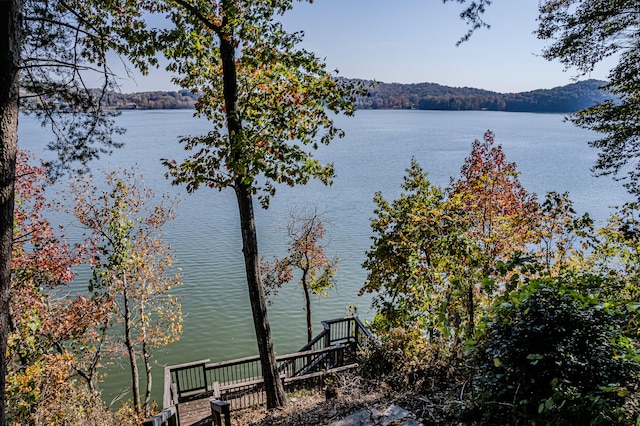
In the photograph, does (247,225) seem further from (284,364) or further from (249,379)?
(284,364)

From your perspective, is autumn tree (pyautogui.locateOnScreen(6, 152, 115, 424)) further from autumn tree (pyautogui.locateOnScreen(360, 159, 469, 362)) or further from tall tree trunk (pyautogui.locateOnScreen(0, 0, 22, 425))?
autumn tree (pyautogui.locateOnScreen(360, 159, 469, 362))

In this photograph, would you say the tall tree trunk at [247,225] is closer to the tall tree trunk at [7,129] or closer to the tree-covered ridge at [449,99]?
the tall tree trunk at [7,129]

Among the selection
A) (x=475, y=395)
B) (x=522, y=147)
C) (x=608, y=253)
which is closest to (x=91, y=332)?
(x=475, y=395)

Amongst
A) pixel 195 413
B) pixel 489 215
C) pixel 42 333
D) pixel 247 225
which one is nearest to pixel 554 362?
pixel 247 225

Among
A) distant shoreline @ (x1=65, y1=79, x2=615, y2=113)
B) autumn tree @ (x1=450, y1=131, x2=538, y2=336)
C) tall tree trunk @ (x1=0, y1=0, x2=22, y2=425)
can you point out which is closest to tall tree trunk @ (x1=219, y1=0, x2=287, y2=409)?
tall tree trunk @ (x1=0, y1=0, x2=22, y2=425)

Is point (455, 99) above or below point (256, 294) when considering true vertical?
above

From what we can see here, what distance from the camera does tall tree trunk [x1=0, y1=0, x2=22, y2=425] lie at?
11.6ft

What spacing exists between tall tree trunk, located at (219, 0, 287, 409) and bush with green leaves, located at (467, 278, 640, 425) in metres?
4.39

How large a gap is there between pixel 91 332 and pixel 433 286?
31.1 ft

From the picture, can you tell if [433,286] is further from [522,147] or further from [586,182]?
[522,147]

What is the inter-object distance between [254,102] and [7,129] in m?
4.26

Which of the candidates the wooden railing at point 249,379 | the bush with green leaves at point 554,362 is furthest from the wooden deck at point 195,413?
the bush with green leaves at point 554,362

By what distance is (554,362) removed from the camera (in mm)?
3080

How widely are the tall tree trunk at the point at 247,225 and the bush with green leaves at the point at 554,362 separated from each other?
4.39 metres
